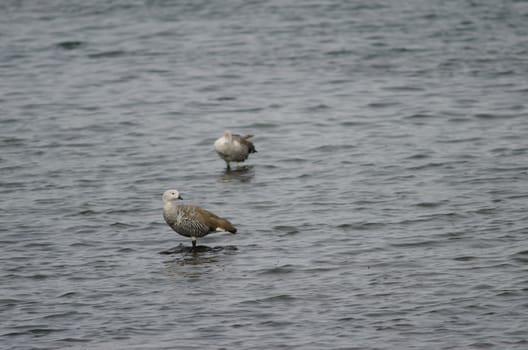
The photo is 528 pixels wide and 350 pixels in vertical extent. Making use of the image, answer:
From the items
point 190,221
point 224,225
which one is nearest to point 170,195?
point 190,221

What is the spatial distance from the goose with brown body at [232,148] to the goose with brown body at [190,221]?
18.2ft

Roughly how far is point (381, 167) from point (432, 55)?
1156 cm

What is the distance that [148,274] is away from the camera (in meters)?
18.9

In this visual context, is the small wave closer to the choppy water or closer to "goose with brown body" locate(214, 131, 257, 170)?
the choppy water

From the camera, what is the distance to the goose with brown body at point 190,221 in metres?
20.0

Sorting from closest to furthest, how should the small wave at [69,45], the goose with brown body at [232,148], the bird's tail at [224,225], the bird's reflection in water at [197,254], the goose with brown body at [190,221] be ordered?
the bird's reflection in water at [197,254] → the goose with brown body at [190,221] → the bird's tail at [224,225] → the goose with brown body at [232,148] → the small wave at [69,45]

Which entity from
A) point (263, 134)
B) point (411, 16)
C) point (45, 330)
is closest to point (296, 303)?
point (45, 330)

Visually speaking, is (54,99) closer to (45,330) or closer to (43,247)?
(43,247)

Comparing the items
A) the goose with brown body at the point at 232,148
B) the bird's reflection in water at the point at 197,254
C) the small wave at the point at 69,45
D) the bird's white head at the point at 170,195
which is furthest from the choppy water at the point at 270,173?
the bird's white head at the point at 170,195

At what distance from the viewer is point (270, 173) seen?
2639 cm

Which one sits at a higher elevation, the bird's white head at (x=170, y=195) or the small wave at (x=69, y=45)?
the bird's white head at (x=170, y=195)

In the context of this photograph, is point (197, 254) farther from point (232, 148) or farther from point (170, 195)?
point (232, 148)

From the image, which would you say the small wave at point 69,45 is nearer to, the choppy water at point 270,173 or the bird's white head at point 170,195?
the choppy water at point 270,173

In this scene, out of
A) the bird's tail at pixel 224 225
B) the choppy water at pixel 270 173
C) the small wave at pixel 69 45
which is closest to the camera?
the choppy water at pixel 270 173
